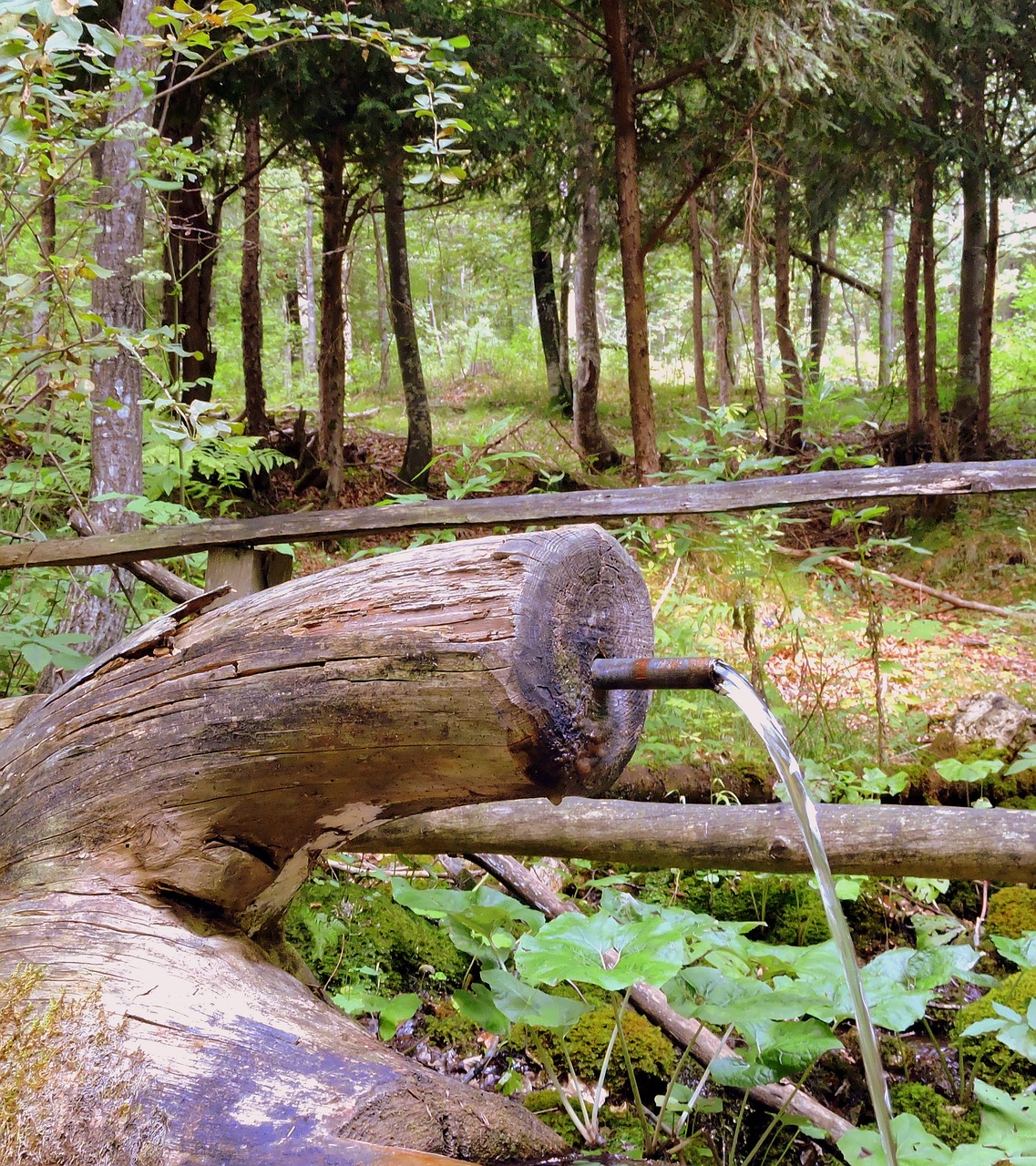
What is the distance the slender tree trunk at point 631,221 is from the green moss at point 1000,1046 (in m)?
4.82

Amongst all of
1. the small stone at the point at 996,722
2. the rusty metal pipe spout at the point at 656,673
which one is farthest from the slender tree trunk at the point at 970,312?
the rusty metal pipe spout at the point at 656,673

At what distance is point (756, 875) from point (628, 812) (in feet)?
4.83

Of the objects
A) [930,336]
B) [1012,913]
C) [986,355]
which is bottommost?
[1012,913]

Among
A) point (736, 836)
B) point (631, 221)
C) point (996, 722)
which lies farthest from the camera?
point (631, 221)

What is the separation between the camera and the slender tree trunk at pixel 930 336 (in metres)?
9.35

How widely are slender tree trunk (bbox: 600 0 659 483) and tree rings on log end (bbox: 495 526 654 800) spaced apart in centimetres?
569

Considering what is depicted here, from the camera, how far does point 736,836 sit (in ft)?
7.48

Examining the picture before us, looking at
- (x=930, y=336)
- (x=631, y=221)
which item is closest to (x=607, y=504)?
(x=631, y=221)

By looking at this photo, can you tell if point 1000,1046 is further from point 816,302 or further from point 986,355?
point 816,302

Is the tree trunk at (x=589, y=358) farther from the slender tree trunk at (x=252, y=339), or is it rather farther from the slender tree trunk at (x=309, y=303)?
the slender tree trunk at (x=309, y=303)

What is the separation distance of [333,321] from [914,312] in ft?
20.7

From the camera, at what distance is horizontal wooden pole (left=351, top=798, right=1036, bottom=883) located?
2.12 metres

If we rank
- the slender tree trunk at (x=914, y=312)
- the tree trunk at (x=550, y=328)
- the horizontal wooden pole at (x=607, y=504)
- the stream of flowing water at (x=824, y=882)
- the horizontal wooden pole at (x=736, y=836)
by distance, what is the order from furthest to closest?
the tree trunk at (x=550, y=328), the slender tree trunk at (x=914, y=312), the horizontal wooden pole at (x=607, y=504), the horizontal wooden pole at (x=736, y=836), the stream of flowing water at (x=824, y=882)

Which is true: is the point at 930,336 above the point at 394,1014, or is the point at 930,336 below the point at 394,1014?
above
